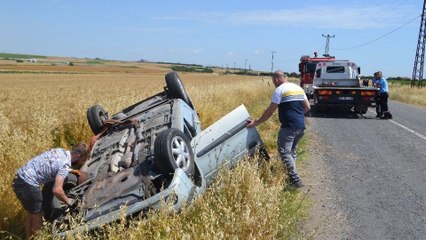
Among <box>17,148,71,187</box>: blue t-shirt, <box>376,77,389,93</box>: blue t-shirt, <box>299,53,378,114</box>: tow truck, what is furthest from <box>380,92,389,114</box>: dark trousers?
<box>17,148,71,187</box>: blue t-shirt

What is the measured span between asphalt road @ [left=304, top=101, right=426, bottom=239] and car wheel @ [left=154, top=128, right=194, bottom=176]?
1.60 metres

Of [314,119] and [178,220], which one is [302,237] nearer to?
[178,220]

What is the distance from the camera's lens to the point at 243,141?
19.6ft

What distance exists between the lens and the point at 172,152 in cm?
477

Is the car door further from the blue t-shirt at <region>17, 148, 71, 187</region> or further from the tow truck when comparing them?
the tow truck

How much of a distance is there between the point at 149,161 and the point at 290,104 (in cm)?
253

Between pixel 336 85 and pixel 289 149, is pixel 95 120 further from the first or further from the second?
pixel 336 85

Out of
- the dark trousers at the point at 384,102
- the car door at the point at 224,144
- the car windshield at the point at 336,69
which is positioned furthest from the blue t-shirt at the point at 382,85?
the car door at the point at 224,144

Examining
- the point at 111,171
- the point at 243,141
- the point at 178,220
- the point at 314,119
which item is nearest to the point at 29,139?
the point at 111,171

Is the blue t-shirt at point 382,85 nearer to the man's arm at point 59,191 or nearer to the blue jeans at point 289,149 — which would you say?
the blue jeans at point 289,149

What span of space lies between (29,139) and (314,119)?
1092 centimetres

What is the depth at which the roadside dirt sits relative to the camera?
4.69 m

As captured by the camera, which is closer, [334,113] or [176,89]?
[176,89]

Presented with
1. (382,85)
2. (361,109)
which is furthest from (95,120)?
(361,109)
